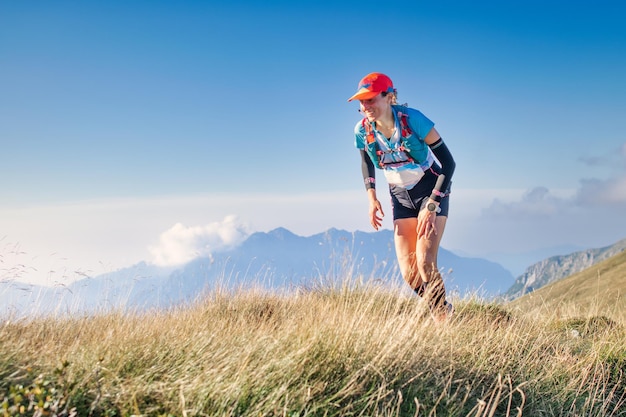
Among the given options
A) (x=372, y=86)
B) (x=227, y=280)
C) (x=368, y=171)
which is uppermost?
(x=372, y=86)

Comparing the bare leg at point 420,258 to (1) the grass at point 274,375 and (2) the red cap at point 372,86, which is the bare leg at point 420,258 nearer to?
(1) the grass at point 274,375

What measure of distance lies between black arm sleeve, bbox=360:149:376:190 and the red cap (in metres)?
1.02

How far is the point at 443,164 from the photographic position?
221 inches

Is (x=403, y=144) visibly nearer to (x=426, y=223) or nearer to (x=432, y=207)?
(x=432, y=207)

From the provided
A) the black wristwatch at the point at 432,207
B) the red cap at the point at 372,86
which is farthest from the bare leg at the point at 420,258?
the red cap at the point at 372,86

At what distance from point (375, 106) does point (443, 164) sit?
96 centimetres

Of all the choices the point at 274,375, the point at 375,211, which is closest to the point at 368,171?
the point at 375,211

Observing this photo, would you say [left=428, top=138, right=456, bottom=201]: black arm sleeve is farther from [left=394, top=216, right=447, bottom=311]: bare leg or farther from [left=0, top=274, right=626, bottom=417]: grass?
[left=0, top=274, right=626, bottom=417]: grass

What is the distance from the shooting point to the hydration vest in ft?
18.3

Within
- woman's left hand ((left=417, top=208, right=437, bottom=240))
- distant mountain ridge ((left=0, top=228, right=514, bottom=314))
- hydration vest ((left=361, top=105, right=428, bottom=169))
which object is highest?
hydration vest ((left=361, top=105, right=428, bottom=169))

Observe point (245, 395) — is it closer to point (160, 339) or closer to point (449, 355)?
point (160, 339)

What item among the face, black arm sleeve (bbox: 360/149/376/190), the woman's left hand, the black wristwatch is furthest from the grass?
the face

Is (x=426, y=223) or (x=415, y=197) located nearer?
(x=426, y=223)

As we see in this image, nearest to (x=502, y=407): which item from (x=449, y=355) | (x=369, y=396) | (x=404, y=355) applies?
(x=449, y=355)
